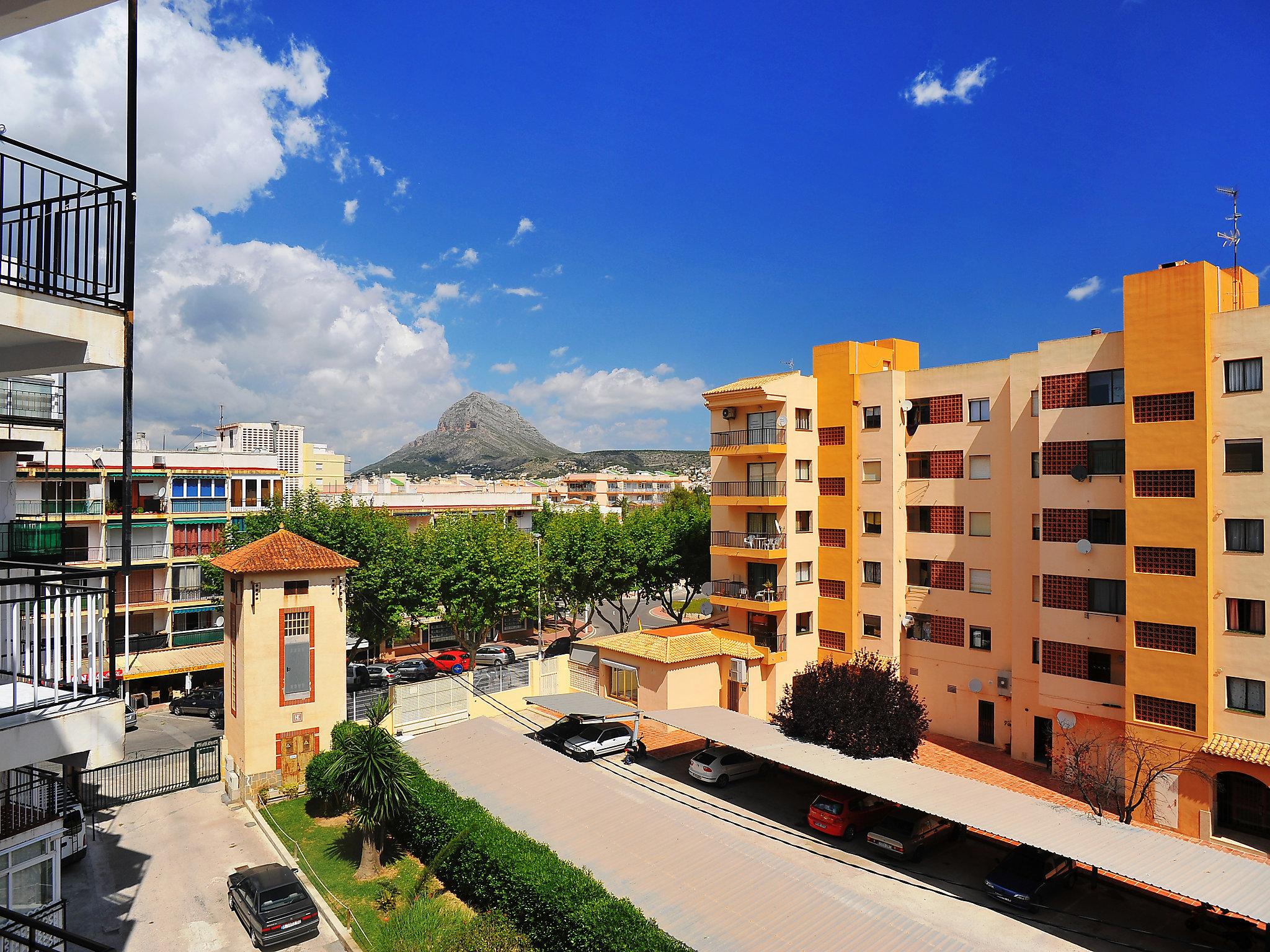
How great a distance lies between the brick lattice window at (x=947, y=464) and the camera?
31.8 metres

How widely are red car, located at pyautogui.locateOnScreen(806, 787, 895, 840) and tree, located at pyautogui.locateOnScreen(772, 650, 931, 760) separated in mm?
1232

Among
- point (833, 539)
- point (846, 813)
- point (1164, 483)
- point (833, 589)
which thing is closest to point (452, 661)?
point (833, 589)

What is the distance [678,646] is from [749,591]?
511 centimetres

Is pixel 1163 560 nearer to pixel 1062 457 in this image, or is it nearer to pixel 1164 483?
pixel 1164 483

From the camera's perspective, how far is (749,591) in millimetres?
34562

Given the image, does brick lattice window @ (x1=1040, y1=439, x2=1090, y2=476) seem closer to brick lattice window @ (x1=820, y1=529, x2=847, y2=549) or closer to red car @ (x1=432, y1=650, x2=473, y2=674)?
brick lattice window @ (x1=820, y1=529, x2=847, y2=549)

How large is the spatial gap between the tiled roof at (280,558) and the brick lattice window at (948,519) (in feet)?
76.6

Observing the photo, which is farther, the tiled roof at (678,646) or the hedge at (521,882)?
the tiled roof at (678,646)

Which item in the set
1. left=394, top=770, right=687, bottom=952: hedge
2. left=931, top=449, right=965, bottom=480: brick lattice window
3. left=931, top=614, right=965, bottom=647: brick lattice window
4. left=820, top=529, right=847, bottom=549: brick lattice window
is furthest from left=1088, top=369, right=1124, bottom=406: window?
left=394, top=770, right=687, bottom=952: hedge

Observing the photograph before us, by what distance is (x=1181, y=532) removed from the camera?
938 inches

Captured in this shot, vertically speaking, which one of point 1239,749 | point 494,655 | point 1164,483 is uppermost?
point 1164,483

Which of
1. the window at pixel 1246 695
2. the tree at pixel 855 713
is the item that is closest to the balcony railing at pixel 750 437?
the tree at pixel 855 713

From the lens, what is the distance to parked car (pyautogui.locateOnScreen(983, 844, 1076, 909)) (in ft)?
58.1

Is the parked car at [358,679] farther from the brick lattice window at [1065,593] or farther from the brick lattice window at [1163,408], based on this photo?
the brick lattice window at [1163,408]
